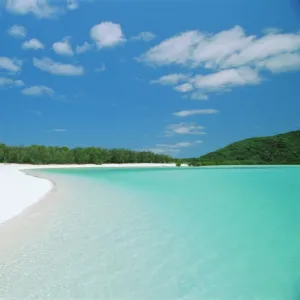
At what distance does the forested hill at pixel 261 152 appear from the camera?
228ft

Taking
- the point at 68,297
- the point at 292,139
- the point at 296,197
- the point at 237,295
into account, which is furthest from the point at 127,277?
the point at 292,139

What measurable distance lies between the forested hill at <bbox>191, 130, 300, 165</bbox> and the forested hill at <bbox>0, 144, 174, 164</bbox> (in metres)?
9.17

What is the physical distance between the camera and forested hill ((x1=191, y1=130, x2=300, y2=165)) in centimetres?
6944

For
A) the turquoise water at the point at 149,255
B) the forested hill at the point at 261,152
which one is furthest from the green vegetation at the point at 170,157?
the turquoise water at the point at 149,255

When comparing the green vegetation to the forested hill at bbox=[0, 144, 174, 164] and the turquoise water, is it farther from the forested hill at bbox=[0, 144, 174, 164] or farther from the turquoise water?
the turquoise water

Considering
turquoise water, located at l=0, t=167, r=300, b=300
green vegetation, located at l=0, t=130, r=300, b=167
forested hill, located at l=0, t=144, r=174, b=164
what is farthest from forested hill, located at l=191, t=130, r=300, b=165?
turquoise water, located at l=0, t=167, r=300, b=300

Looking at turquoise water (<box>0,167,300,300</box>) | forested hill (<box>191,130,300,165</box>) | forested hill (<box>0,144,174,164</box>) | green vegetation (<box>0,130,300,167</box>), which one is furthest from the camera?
forested hill (<box>191,130,300,165</box>)

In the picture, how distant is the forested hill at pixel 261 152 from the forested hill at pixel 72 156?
9166mm

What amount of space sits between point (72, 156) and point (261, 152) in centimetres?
4061

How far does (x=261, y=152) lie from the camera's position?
7531cm

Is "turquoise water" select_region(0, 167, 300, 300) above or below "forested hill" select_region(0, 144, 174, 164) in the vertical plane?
below

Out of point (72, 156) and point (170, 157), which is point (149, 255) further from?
point (170, 157)

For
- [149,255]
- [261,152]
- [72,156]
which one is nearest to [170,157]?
[72,156]

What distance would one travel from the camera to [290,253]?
5125mm
